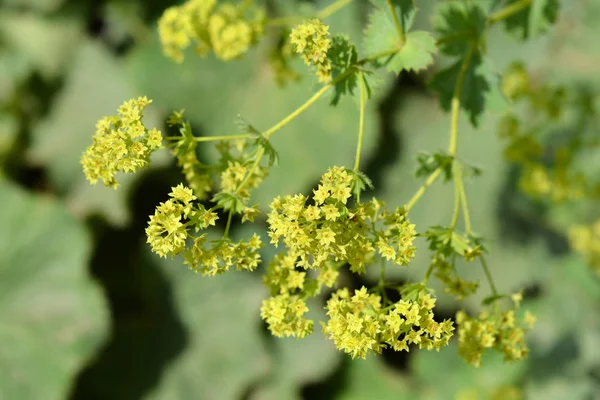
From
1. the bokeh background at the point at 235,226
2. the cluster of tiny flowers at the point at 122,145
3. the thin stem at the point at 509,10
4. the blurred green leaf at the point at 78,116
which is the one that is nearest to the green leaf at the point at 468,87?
the thin stem at the point at 509,10

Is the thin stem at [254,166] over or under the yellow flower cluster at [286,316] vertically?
over

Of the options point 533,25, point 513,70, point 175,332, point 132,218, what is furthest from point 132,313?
point 533,25

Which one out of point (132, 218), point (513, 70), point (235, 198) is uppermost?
point (513, 70)

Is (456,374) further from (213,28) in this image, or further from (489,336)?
(213,28)

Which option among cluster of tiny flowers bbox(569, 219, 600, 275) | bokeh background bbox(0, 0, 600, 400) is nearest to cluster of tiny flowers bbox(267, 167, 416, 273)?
cluster of tiny flowers bbox(569, 219, 600, 275)

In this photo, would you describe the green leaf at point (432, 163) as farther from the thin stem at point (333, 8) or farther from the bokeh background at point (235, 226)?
the bokeh background at point (235, 226)

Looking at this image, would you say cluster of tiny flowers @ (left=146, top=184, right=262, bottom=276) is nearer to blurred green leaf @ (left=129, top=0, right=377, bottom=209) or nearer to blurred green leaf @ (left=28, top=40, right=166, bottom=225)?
blurred green leaf @ (left=129, top=0, right=377, bottom=209)

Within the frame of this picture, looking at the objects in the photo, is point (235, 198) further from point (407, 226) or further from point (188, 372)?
point (188, 372)
